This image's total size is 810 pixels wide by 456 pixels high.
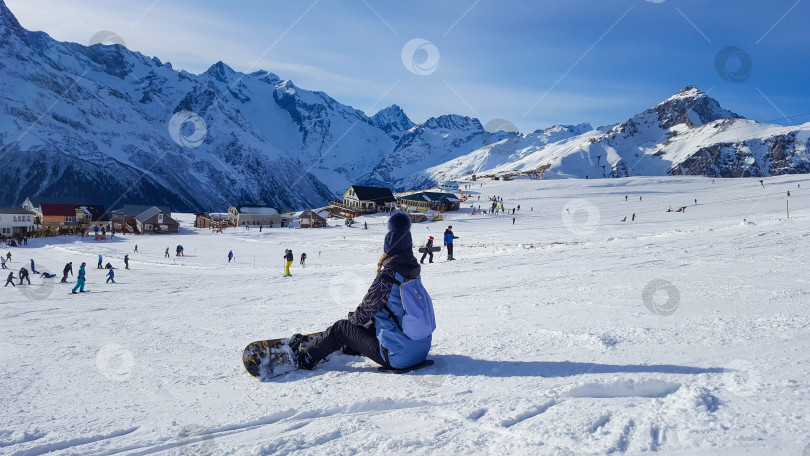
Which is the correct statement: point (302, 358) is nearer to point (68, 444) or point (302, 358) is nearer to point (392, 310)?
point (392, 310)

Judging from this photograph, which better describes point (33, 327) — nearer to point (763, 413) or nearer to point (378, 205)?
point (763, 413)

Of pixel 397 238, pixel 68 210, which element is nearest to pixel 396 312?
pixel 397 238

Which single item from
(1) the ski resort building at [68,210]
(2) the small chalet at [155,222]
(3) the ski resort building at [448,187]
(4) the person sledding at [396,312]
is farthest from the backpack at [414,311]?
(1) the ski resort building at [68,210]

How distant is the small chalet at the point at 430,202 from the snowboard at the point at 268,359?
6190cm

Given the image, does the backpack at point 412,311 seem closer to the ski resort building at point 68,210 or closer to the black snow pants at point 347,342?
the black snow pants at point 347,342

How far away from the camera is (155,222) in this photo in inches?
2731

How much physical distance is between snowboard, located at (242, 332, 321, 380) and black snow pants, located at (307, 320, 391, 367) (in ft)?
0.75

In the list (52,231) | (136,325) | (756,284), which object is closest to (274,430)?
(136,325)

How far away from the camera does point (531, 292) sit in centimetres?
830

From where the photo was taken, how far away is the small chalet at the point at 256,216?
7981 cm

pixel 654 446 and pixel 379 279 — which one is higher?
pixel 379 279

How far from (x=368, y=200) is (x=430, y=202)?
1478cm

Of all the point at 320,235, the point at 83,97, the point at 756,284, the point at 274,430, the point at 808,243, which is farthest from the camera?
the point at 83,97

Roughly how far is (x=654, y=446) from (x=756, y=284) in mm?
6008
